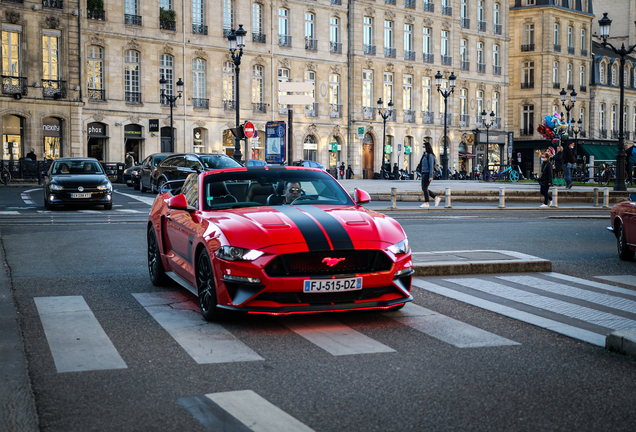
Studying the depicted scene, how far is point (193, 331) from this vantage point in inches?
259

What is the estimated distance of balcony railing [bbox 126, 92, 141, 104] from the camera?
50094mm

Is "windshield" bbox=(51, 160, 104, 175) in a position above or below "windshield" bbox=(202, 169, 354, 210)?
above

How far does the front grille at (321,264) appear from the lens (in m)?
6.43

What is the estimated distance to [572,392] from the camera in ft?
15.9

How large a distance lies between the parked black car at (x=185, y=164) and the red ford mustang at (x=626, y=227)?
19623 millimetres

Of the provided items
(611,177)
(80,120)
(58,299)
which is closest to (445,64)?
(611,177)

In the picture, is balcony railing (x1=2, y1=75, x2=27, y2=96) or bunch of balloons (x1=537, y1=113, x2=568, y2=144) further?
bunch of balloons (x1=537, y1=113, x2=568, y2=144)

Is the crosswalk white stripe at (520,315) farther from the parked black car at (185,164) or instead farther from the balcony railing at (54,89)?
the balcony railing at (54,89)

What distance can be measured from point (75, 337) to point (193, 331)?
0.94m

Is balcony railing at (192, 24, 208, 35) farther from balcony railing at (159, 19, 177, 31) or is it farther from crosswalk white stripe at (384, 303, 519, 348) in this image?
crosswalk white stripe at (384, 303, 519, 348)

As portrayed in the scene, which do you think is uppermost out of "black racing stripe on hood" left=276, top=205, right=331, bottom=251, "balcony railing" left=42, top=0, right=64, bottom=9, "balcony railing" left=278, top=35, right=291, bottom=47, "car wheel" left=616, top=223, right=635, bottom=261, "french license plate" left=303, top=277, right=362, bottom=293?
"balcony railing" left=42, top=0, right=64, bottom=9

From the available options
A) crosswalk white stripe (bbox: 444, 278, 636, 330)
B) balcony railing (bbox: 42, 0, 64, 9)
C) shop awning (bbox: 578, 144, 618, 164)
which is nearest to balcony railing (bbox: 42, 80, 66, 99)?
balcony railing (bbox: 42, 0, 64, 9)

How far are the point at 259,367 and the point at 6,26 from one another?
44.4 metres

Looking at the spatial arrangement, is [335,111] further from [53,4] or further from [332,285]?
[332,285]
